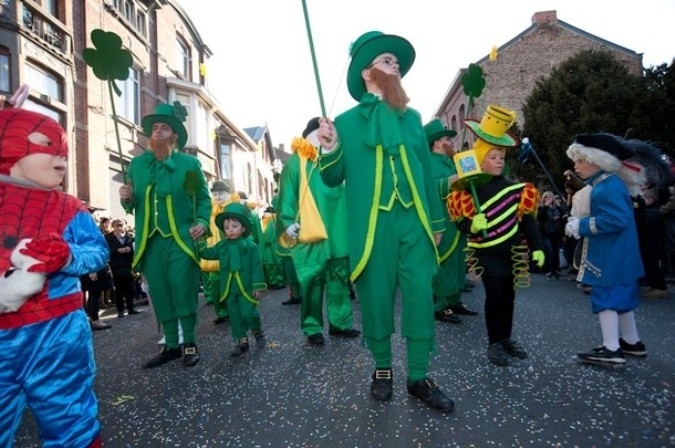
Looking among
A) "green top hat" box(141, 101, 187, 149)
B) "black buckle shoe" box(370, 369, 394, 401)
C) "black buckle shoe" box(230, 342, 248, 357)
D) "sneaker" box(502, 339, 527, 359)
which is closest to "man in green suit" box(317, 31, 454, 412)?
"black buckle shoe" box(370, 369, 394, 401)

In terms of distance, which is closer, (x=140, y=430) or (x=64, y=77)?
(x=140, y=430)

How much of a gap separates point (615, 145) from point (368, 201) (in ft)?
6.78

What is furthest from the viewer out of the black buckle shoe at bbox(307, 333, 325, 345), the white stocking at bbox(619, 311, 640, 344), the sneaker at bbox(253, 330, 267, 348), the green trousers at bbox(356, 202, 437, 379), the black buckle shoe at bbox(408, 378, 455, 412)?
the sneaker at bbox(253, 330, 267, 348)

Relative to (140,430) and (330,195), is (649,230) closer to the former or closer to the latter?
(330,195)

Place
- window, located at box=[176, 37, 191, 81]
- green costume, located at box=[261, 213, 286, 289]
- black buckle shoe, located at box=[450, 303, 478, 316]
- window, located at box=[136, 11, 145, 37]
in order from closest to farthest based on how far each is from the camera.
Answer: black buckle shoe, located at box=[450, 303, 478, 316] → green costume, located at box=[261, 213, 286, 289] → window, located at box=[136, 11, 145, 37] → window, located at box=[176, 37, 191, 81]

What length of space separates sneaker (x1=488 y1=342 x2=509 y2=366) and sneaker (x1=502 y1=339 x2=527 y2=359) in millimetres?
Answer: 74

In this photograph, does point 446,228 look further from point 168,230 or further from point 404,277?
point 168,230

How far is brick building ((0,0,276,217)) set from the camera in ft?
33.7

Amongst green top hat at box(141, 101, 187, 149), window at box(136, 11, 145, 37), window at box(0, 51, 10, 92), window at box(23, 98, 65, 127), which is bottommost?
green top hat at box(141, 101, 187, 149)

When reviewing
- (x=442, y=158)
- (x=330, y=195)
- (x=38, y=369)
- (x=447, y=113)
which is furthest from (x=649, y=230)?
(x=447, y=113)

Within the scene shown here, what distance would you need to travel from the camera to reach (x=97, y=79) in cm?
1265

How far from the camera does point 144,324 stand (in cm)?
644

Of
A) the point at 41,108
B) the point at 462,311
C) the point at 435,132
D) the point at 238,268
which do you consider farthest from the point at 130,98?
the point at 462,311

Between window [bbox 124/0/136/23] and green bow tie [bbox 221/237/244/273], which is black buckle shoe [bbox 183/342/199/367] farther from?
window [bbox 124/0/136/23]
